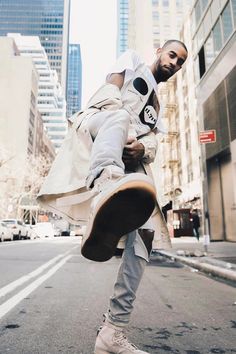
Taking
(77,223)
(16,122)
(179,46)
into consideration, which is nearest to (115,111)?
(77,223)

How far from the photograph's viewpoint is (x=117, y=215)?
1505 millimetres

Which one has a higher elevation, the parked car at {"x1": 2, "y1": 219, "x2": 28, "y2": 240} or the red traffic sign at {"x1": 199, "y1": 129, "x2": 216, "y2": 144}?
the red traffic sign at {"x1": 199, "y1": 129, "x2": 216, "y2": 144}

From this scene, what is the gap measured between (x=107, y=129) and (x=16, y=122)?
Answer: 72298mm

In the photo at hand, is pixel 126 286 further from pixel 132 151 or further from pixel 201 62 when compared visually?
pixel 201 62

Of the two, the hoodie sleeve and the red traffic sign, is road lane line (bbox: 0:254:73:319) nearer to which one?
the hoodie sleeve

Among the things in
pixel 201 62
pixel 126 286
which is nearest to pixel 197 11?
pixel 201 62

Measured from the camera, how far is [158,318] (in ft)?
10.5

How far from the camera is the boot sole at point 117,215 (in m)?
1.45

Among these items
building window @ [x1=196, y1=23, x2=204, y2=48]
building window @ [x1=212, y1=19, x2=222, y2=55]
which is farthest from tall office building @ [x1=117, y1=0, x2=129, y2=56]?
building window @ [x1=212, y1=19, x2=222, y2=55]

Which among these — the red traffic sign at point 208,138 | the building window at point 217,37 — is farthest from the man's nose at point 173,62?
the building window at point 217,37

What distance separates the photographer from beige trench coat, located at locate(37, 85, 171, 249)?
192 centimetres

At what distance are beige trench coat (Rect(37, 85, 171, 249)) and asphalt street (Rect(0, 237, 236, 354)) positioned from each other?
88 centimetres

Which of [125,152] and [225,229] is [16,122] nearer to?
[225,229]

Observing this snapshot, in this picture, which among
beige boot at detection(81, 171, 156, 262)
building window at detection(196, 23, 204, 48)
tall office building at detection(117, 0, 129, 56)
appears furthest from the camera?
tall office building at detection(117, 0, 129, 56)
